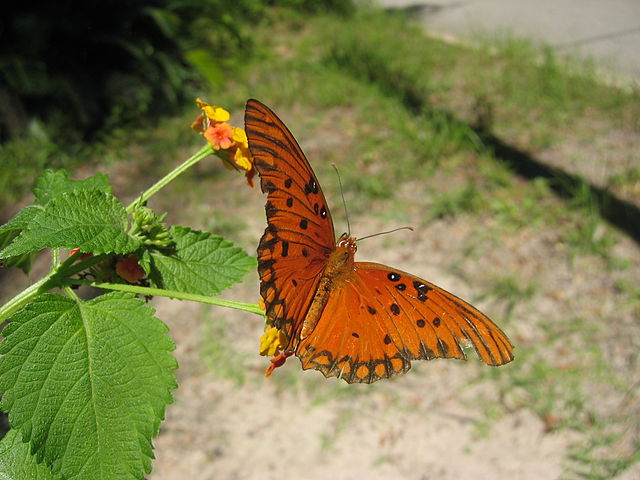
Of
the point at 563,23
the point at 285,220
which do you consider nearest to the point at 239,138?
the point at 285,220

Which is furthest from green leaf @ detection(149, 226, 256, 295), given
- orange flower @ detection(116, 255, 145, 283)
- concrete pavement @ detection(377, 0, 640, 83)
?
concrete pavement @ detection(377, 0, 640, 83)

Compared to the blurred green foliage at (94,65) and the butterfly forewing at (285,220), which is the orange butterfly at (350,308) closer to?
the butterfly forewing at (285,220)

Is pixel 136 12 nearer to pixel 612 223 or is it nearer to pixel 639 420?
pixel 612 223

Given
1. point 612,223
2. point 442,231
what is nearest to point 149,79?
point 442,231

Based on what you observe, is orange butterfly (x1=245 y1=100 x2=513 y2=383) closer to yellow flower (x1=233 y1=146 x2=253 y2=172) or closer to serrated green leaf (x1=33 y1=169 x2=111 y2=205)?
yellow flower (x1=233 y1=146 x2=253 y2=172)

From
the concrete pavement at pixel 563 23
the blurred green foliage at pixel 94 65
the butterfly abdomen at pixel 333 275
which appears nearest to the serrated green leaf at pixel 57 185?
the butterfly abdomen at pixel 333 275

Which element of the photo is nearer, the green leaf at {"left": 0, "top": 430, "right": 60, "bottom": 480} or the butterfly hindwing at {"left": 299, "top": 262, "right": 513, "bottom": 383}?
the green leaf at {"left": 0, "top": 430, "right": 60, "bottom": 480}
